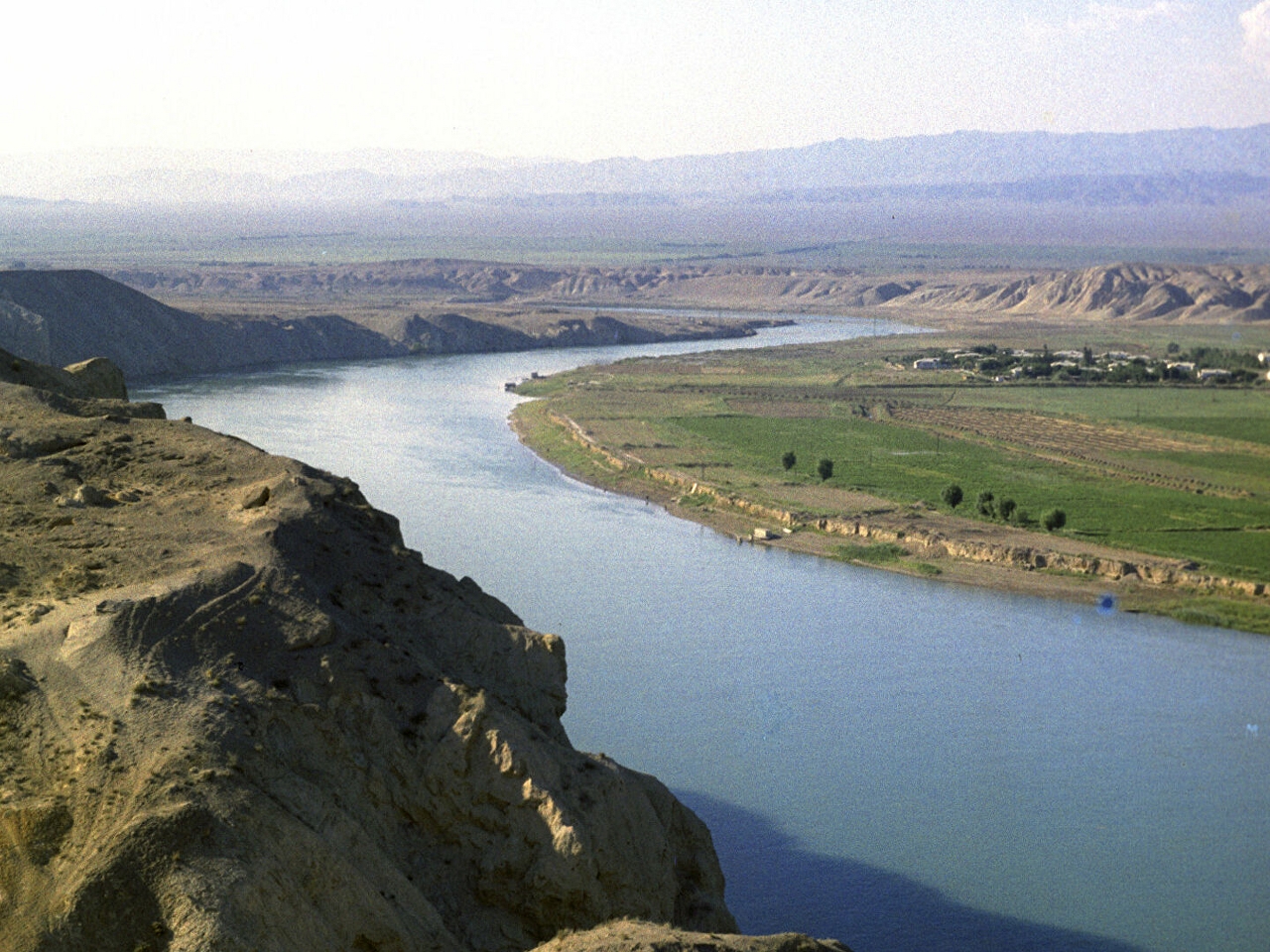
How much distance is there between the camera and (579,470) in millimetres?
58000

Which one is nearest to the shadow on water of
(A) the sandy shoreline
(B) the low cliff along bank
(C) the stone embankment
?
(B) the low cliff along bank

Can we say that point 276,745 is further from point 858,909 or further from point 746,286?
point 746,286

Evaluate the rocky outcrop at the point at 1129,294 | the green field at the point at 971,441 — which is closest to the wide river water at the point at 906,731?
the green field at the point at 971,441

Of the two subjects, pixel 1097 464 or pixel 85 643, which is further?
pixel 1097 464

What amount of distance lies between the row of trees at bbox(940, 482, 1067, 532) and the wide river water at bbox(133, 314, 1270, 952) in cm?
750

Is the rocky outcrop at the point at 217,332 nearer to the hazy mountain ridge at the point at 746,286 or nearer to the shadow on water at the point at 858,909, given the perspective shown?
the hazy mountain ridge at the point at 746,286

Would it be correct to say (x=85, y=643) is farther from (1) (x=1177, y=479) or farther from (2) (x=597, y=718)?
(1) (x=1177, y=479)

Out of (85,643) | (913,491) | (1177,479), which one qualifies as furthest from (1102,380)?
(85,643)

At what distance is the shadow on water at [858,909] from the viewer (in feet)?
67.4

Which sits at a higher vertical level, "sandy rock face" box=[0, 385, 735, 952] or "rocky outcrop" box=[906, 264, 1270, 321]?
"sandy rock face" box=[0, 385, 735, 952]

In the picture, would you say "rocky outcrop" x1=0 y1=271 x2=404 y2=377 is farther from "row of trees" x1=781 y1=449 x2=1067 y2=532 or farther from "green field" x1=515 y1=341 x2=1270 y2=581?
"row of trees" x1=781 y1=449 x2=1067 y2=532

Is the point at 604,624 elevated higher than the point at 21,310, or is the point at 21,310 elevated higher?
the point at 21,310

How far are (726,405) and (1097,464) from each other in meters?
23.0

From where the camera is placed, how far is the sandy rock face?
39.0ft
